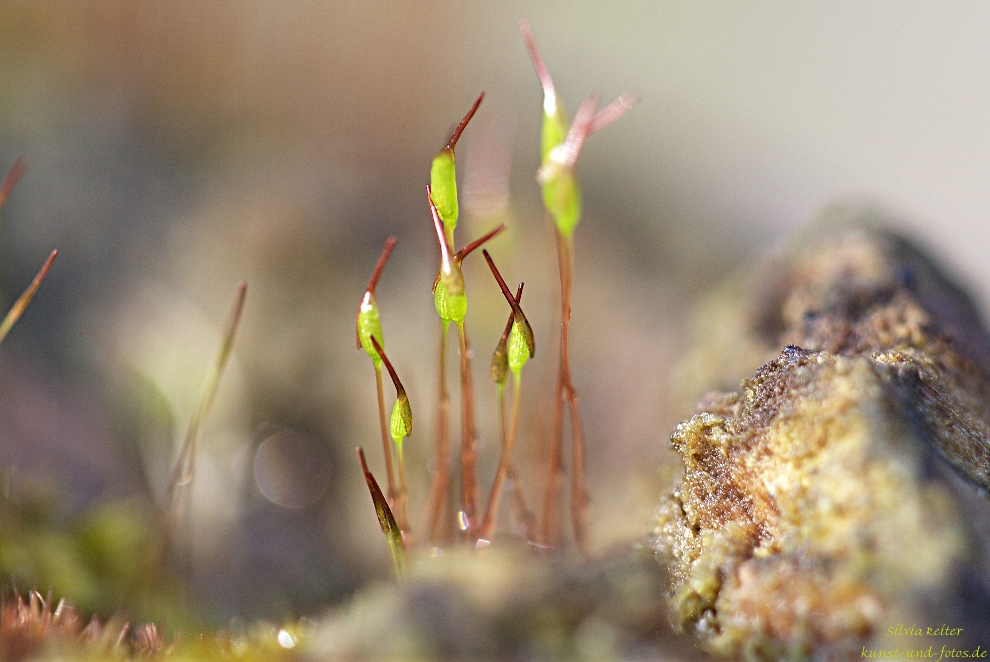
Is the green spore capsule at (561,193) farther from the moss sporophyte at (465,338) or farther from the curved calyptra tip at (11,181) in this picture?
the curved calyptra tip at (11,181)

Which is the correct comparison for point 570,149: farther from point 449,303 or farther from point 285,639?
point 285,639

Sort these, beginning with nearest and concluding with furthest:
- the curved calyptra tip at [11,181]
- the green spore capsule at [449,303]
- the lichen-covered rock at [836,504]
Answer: the lichen-covered rock at [836,504]
the green spore capsule at [449,303]
the curved calyptra tip at [11,181]

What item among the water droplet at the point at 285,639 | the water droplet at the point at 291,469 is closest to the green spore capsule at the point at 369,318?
the water droplet at the point at 285,639

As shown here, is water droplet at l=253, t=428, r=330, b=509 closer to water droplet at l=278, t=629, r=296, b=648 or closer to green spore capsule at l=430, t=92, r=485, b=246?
water droplet at l=278, t=629, r=296, b=648

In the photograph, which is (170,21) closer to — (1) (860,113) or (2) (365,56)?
(2) (365,56)

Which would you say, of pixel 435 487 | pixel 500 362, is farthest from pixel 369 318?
pixel 435 487

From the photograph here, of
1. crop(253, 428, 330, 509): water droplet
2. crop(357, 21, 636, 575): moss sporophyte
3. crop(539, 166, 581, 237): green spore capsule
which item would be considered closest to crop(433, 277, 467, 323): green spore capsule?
crop(357, 21, 636, 575): moss sporophyte
